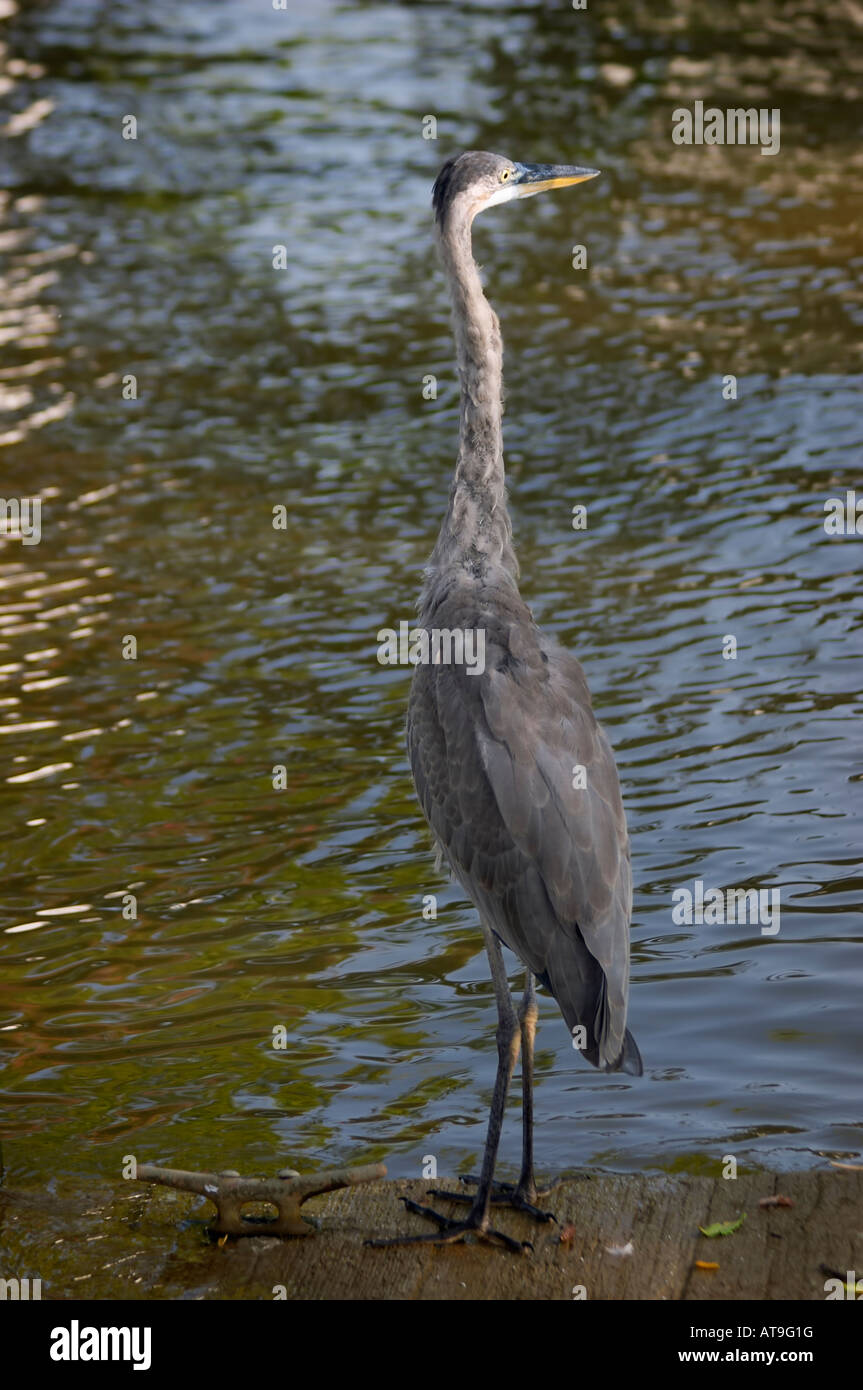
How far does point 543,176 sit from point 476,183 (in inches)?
17.4

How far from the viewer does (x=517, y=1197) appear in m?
5.46

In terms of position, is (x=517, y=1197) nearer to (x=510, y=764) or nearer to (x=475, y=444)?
(x=510, y=764)

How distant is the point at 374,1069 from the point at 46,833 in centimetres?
265

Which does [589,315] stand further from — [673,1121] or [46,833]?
[673,1121]

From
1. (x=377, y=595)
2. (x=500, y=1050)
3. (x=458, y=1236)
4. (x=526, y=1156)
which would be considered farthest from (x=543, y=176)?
(x=377, y=595)

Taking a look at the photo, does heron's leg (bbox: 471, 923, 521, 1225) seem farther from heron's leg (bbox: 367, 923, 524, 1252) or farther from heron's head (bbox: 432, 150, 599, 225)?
heron's head (bbox: 432, 150, 599, 225)

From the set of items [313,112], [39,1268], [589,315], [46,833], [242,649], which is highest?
[313,112]

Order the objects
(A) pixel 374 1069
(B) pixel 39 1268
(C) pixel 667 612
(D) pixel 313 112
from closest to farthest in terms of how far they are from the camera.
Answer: (B) pixel 39 1268 < (A) pixel 374 1069 < (C) pixel 667 612 < (D) pixel 313 112

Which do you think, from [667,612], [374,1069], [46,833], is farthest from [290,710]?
[374,1069]

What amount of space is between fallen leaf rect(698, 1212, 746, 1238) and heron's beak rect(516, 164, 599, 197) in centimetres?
364

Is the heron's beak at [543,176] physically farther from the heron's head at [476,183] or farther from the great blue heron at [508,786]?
the great blue heron at [508,786]

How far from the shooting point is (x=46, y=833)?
874cm

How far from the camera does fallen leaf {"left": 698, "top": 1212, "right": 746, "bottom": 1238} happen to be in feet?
16.6

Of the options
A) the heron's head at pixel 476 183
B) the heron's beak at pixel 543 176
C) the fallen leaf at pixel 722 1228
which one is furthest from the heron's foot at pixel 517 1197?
the heron's beak at pixel 543 176
